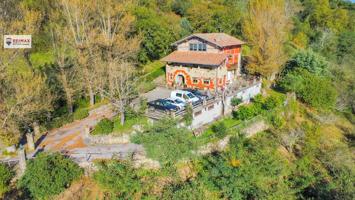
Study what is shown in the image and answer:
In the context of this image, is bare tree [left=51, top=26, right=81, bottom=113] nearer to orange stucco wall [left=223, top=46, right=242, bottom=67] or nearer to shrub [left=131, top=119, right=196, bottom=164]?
shrub [left=131, top=119, right=196, bottom=164]

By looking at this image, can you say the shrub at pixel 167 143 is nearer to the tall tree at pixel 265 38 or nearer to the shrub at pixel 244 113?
the shrub at pixel 244 113

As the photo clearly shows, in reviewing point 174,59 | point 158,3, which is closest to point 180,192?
point 174,59

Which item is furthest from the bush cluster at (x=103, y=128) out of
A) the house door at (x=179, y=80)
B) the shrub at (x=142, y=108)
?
the house door at (x=179, y=80)

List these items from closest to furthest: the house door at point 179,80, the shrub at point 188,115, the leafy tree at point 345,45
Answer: the shrub at point 188,115, the house door at point 179,80, the leafy tree at point 345,45

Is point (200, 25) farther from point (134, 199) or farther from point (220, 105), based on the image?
point (134, 199)

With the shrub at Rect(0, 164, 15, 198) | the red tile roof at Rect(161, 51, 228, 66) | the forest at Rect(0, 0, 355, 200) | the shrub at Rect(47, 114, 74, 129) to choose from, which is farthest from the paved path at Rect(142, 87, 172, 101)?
the shrub at Rect(0, 164, 15, 198)

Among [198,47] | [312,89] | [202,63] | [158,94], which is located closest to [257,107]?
[202,63]

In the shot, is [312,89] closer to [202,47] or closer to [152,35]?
Answer: [202,47]
